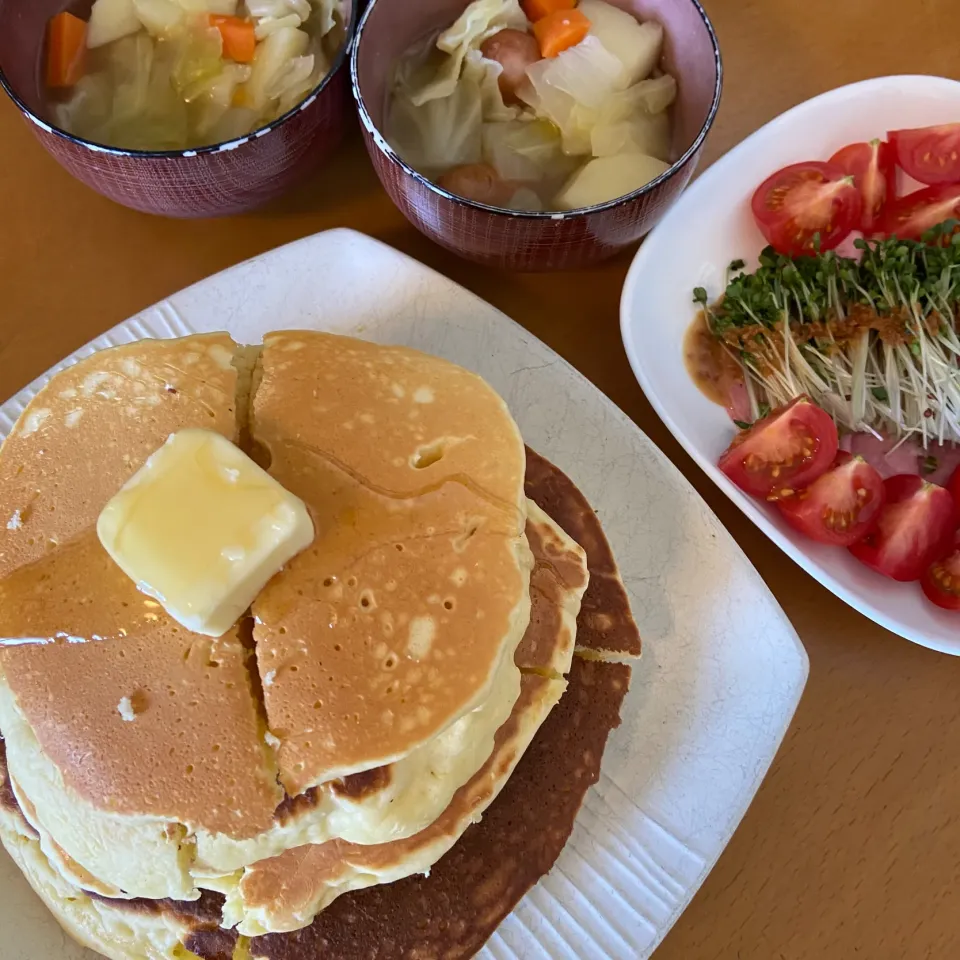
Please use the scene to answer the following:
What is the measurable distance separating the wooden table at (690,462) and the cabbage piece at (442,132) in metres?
0.29

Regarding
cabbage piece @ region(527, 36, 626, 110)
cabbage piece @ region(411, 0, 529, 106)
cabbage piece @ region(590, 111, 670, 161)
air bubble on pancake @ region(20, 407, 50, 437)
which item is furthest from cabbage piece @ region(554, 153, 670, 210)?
air bubble on pancake @ region(20, 407, 50, 437)

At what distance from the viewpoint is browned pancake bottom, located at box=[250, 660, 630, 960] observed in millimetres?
1406

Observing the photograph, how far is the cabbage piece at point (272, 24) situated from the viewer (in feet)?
5.68

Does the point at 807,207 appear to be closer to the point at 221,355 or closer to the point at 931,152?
the point at 931,152

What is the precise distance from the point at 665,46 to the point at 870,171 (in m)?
0.63

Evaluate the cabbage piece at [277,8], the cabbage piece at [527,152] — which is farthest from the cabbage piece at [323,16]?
the cabbage piece at [527,152]

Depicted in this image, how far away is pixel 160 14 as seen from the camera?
1732 mm

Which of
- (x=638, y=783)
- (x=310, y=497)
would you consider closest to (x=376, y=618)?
(x=310, y=497)

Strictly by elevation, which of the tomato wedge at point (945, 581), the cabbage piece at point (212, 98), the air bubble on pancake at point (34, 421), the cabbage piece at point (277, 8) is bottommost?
the tomato wedge at point (945, 581)

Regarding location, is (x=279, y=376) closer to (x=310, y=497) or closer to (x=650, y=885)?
(x=310, y=497)

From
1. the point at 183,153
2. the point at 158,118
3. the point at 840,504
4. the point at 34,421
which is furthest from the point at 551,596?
the point at 158,118

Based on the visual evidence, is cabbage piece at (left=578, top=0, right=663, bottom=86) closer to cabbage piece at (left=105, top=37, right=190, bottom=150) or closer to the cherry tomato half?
cabbage piece at (left=105, top=37, right=190, bottom=150)

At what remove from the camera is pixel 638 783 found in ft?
5.23

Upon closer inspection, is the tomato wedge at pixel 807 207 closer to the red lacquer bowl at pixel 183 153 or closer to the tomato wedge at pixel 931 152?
the tomato wedge at pixel 931 152
